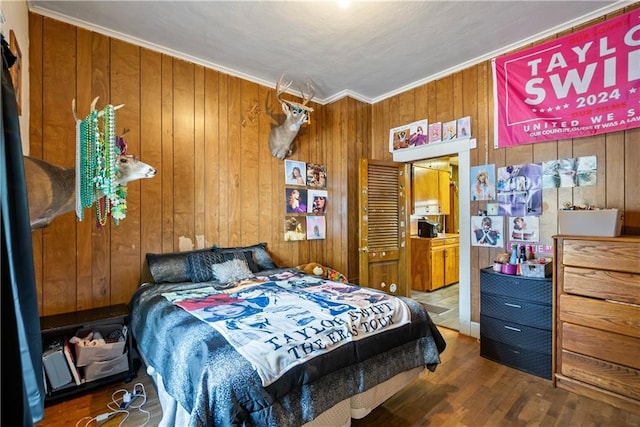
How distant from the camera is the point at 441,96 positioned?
3375 millimetres

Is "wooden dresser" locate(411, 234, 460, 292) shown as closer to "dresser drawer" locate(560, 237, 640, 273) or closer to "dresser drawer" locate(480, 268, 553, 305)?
"dresser drawer" locate(480, 268, 553, 305)

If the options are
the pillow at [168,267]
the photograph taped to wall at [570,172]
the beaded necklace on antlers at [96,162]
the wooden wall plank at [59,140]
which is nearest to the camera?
the beaded necklace on antlers at [96,162]

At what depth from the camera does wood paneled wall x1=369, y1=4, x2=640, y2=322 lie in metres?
2.29

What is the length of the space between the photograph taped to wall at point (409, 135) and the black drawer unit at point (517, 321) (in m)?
1.68

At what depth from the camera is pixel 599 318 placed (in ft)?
6.71

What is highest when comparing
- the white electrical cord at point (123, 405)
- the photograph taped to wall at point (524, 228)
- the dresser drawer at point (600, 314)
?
the photograph taped to wall at point (524, 228)

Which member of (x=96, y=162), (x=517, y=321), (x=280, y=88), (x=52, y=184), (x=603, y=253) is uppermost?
(x=280, y=88)

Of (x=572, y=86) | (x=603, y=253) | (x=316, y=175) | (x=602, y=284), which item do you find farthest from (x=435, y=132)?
(x=602, y=284)

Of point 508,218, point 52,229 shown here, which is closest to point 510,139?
point 508,218

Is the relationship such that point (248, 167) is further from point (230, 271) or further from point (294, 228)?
point (230, 271)

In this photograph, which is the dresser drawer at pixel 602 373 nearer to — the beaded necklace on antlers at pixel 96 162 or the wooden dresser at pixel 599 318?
the wooden dresser at pixel 599 318

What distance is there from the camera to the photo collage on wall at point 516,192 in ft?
8.27

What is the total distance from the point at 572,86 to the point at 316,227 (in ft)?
9.44

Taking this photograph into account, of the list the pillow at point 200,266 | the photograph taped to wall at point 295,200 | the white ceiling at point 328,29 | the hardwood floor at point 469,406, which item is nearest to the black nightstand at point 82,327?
the hardwood floor at point 469,406
